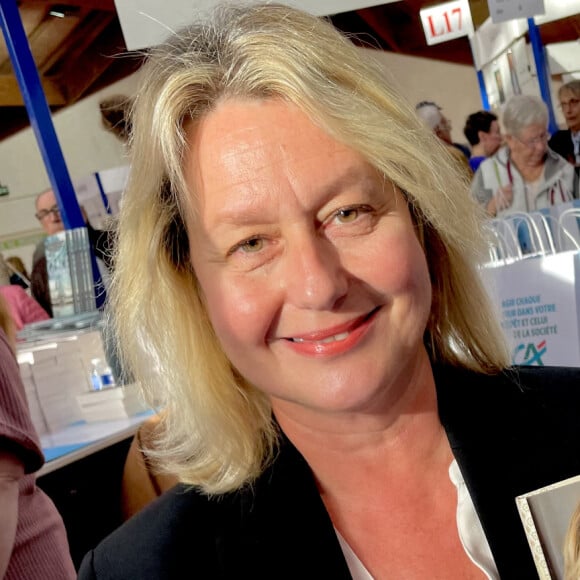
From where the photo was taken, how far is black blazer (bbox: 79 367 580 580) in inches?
40.9

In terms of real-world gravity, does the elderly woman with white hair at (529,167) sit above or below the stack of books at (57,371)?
above

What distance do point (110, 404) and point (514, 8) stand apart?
217 cm

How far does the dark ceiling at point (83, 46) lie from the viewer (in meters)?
7.43

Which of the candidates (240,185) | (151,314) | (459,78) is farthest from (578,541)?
(459,78)

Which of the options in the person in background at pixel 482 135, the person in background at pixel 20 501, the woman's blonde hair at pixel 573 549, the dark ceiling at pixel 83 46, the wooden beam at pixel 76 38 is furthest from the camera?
the wooden beam at pixel 76 38

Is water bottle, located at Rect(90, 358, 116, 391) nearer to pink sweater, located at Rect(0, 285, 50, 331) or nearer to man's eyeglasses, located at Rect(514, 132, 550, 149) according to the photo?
pink sweater, located at Rect(0, 285, 50, 331)

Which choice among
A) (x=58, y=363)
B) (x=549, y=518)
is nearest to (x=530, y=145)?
(x=58, y=363)

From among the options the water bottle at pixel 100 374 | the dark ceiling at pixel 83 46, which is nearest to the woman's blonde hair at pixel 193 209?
the water bottle at pixel 100 374

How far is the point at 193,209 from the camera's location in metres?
1.05

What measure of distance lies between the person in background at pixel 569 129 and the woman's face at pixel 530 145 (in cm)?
18

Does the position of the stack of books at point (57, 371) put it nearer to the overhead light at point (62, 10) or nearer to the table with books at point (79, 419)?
the table with books at point (79, 419)

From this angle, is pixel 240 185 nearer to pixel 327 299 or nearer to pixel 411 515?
pixel 327 299

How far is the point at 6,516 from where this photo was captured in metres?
1.56

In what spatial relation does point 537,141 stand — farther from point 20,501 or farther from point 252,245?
point 252,245
